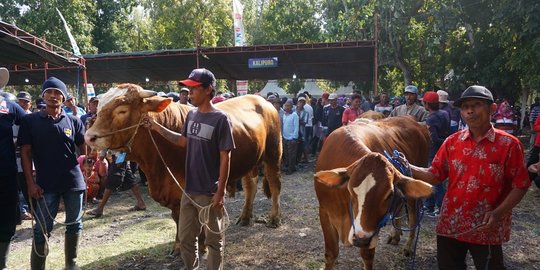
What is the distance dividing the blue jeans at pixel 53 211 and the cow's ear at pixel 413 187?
314 centimetres

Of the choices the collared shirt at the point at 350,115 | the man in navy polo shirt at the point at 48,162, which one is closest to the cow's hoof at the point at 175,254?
the man in navy polo shirt at the point at 48,162

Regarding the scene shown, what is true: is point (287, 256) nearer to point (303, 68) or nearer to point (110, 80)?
point (303, 68)

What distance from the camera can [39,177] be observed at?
12.8ft

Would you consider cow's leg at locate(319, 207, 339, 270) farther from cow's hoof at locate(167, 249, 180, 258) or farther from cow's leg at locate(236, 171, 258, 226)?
cow's leg at locate(236, 171, 258, 226)

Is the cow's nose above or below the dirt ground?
above

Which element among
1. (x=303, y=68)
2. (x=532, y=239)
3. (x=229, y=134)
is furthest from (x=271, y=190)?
(x=303, y=68)

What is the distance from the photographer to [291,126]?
34.3 ft

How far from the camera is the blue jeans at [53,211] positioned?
391 centimetres

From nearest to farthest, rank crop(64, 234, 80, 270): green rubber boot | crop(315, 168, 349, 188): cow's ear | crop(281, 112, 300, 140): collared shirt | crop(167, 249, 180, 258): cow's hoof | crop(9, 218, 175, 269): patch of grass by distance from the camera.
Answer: crop(315, 168, 349, 188): cow's ear → crop(64, 234, 80, 270): green rubber boot → crop(9, 218, 175, 269): patch of grass → crop(167, 249, 180, 258): cow's hoof → crop(281, 112, 300, 140): collared shirt

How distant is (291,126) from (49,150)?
7106 mm

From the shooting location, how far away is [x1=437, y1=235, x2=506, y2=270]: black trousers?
9.37ft

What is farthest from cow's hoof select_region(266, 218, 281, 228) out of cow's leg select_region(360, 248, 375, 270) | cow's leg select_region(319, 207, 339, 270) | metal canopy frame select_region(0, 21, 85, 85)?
metal canopy frame select_region(0, 21, 85, 85)

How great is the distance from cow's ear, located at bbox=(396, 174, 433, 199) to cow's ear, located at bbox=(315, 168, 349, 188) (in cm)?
40

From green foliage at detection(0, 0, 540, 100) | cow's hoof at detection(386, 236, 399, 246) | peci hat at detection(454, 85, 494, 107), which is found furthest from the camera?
green foliage at detection(0, 0, 540, 100)
